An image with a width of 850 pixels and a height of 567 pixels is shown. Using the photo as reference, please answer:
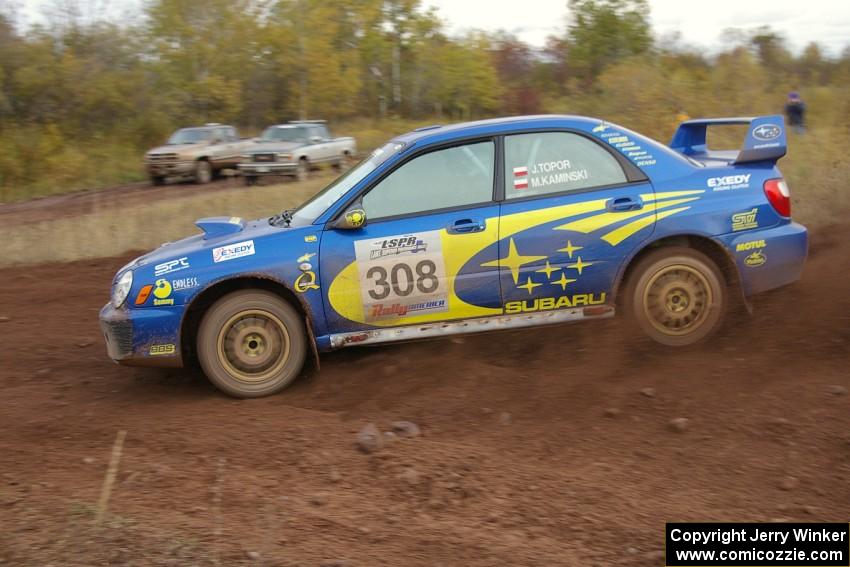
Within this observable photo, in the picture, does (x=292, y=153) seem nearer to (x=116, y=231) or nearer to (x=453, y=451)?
(x=116, y=231)

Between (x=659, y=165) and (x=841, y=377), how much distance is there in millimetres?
1801

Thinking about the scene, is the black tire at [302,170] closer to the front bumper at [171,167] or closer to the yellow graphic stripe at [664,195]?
the front bumper at [171,167]

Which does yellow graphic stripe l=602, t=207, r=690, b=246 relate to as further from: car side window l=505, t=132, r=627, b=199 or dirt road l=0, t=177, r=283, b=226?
dirt road l=0, t=177, r=283, b=226

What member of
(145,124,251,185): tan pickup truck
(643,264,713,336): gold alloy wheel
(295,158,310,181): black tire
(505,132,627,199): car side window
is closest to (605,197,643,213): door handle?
(505,132,627,199): car side window

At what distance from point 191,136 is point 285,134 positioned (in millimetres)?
3165

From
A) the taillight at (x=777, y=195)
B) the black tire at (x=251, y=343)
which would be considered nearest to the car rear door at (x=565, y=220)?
the taillight at (x=777, y=195)

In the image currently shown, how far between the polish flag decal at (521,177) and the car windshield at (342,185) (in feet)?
2.66

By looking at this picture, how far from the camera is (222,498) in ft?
13.6

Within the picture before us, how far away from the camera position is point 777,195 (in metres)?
6.09

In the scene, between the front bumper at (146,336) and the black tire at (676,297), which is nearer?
the front bumper at (146,336)

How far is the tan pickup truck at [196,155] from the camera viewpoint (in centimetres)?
2364

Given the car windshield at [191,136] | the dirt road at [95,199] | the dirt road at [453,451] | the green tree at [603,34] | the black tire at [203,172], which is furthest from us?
the green tree at [603,34]

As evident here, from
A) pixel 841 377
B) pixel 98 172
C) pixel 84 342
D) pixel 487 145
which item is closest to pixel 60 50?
pixel 98 172

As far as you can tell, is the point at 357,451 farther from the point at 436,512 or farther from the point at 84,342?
the point at 84,342
